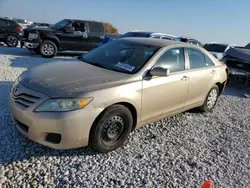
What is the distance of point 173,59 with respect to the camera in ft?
13.3

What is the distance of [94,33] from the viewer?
11672mm

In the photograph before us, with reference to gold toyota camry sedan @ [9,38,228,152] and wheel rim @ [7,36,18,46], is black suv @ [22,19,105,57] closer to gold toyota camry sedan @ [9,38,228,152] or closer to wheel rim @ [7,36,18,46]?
wheel rim @ [7,36,18,46]

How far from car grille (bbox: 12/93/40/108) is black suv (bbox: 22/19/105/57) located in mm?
7919

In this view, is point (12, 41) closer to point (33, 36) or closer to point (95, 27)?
point (33, 36)

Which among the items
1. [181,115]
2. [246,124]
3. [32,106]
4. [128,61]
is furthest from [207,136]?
[32,106]

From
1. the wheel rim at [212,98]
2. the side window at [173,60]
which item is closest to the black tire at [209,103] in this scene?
the wheel rim at [212,98]

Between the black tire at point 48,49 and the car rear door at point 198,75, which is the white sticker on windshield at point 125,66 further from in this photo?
the black tire at point 48,49

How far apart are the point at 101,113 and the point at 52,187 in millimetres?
1006

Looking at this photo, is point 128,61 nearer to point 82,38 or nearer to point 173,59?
point 173,59

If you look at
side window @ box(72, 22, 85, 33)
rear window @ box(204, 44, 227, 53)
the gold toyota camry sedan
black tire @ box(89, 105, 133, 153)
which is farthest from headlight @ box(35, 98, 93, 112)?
rear window @ box(204, 44, 227, 53)

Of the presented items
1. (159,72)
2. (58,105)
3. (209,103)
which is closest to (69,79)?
(58,105)

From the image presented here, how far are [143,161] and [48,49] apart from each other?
8.68 meters

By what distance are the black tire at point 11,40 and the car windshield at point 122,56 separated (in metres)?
10.9

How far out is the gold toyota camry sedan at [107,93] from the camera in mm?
2742
